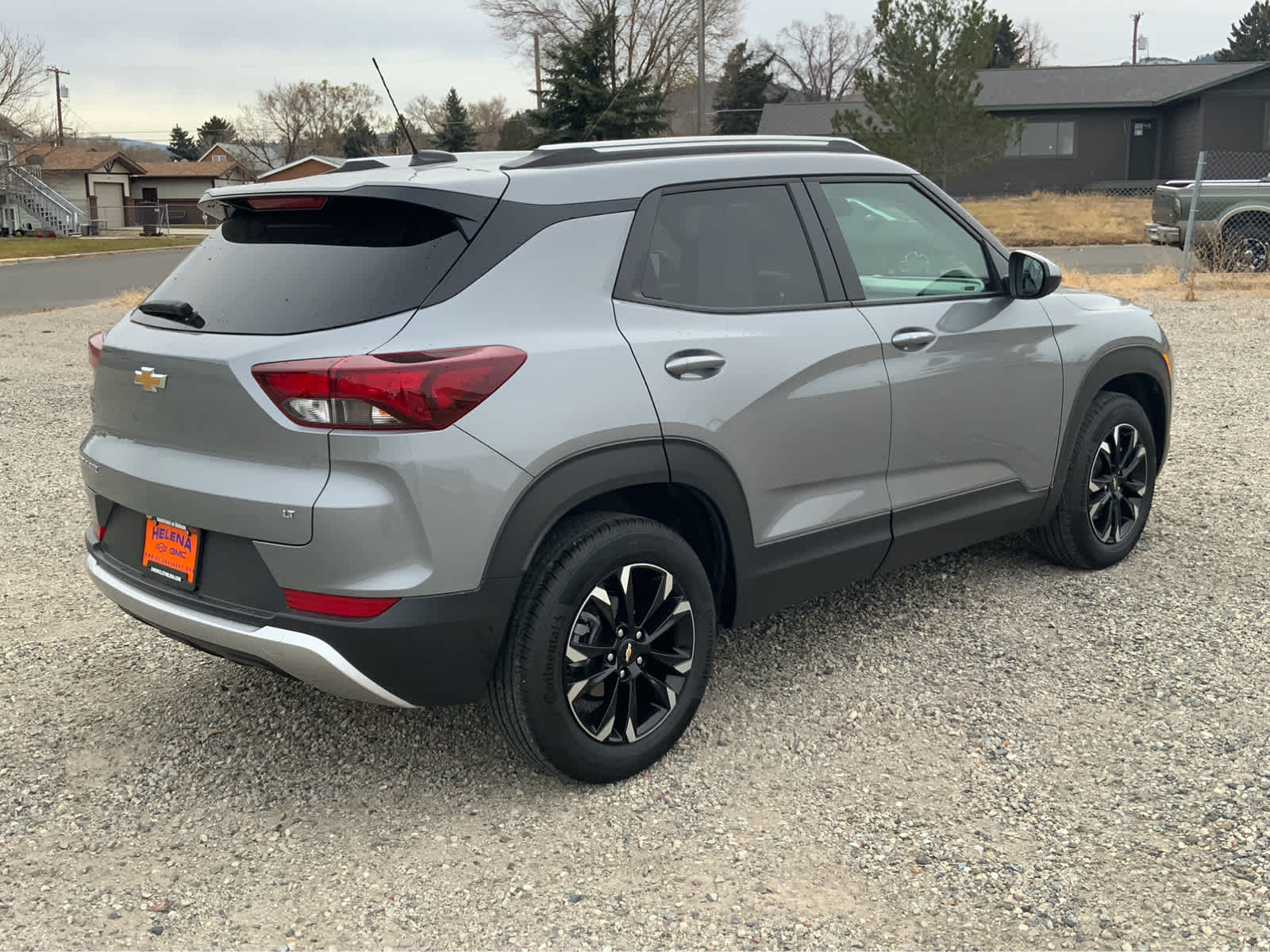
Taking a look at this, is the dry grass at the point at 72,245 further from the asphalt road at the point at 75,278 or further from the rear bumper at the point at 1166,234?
the rear bumper at the point at 1166,234

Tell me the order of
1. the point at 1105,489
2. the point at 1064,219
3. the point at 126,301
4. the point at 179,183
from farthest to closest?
the point at 179,183 → the point at 1064,219 → the point at 126,301 → the point at 1105,489

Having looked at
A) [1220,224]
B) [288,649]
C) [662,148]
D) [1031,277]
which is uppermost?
[1220,224]

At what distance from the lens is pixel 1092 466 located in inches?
188

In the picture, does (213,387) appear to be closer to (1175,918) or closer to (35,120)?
(1175,918)

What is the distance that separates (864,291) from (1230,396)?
20.5 ft

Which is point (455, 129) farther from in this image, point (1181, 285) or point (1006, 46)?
point (1181, 285)

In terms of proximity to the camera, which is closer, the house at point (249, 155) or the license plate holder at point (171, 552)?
the license plate holder at point (171, 552)

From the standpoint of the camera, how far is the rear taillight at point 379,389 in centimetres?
277

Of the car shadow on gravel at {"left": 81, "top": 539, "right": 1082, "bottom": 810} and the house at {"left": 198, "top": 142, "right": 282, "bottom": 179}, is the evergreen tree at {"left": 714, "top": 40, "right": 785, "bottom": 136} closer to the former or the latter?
the house at {"left": 198, "top": 142, "right": 282, "bottom": 179}

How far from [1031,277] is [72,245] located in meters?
48.5

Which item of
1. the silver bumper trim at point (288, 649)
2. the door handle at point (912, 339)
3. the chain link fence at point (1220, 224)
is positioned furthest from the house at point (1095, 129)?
the silver bumper trim at point (288, 649)

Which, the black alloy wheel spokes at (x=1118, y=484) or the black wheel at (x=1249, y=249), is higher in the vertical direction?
the black wheel at (x=1249, y=249)

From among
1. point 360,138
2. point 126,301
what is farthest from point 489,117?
point 126,301

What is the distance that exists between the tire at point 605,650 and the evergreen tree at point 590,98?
31416 mm
